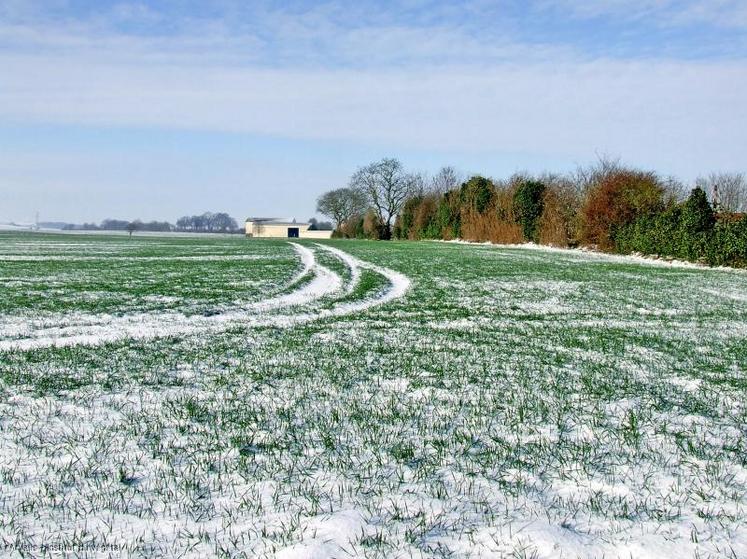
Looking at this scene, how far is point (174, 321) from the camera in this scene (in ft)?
33.8

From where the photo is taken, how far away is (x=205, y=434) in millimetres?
4398

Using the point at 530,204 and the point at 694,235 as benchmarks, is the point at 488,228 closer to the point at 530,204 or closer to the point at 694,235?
the point at 530,204

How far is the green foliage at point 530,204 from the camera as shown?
5003 centimetres

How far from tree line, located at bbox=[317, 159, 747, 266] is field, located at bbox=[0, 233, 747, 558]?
21685mm

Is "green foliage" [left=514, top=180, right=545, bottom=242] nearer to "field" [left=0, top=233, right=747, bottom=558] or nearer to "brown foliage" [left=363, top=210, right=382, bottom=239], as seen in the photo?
"brown foliage" [left=363, top=210, right=382, bottom=239]

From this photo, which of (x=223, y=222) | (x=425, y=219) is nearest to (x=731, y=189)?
(x=425, y=219)

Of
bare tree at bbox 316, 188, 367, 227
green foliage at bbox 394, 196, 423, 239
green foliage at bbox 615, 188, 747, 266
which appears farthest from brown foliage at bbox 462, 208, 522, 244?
bare tree at bbox 316, 188, 367, 227

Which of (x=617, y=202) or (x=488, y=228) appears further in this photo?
(x=488, y=228)

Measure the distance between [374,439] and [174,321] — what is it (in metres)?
7.04

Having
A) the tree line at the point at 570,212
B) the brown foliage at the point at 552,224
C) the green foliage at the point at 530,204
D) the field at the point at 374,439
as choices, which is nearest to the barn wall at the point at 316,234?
the tree line at the point at 570,212

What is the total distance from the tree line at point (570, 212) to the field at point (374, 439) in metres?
21.7

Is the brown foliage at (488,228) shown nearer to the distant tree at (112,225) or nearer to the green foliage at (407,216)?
the green foliage at (407,216)

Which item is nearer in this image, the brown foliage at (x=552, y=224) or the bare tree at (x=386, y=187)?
the brown foliage at (x=552, y=224)

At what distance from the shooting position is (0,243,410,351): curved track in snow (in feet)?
28.3
